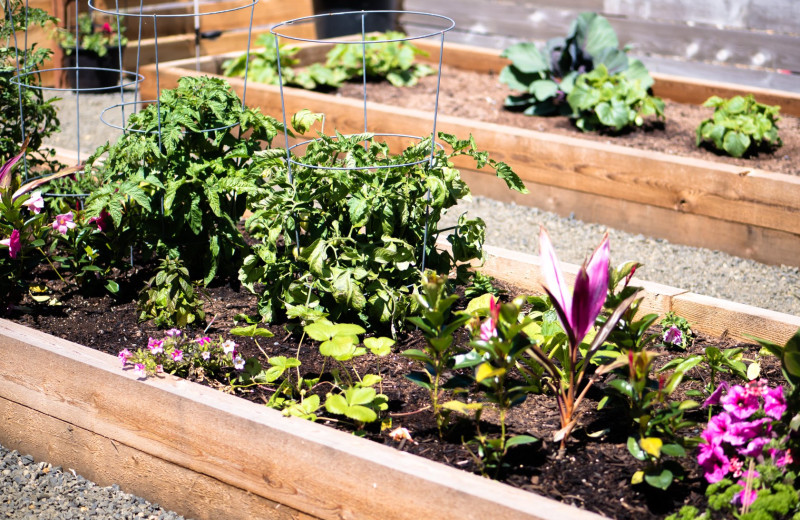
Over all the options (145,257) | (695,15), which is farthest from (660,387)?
(695,15)

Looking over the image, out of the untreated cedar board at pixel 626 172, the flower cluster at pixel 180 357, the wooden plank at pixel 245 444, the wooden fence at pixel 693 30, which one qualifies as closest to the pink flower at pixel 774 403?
the wooden plank at pixel 245 444

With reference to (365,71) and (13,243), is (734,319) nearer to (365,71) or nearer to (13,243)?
(365,71)

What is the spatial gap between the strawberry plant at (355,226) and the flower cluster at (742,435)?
0.92m

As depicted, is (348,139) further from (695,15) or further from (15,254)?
(695,15)

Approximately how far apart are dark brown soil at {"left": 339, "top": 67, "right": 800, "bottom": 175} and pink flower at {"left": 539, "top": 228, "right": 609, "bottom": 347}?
105 inches

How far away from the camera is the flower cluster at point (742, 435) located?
1.85 meters

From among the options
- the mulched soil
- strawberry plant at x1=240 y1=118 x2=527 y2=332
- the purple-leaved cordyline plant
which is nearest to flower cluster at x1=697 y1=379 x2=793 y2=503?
the mulched soil

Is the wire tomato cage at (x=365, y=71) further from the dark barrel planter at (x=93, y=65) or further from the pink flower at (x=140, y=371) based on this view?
the dark barrel planter at (x=93, y=65)

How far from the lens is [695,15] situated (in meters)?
5.64

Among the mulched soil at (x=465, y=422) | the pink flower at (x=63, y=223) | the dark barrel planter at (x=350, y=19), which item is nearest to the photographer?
the mulched soil at (x=465, y=422)

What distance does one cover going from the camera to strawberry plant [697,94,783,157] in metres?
4.32

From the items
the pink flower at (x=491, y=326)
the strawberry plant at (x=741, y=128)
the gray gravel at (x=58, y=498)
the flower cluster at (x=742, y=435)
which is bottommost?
the gray gravel at (x=58, y=498)

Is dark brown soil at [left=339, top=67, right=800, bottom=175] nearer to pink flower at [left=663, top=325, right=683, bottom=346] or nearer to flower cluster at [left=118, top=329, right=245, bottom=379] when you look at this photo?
pink flower at [left=663, top=325, right=683, bottom=346]

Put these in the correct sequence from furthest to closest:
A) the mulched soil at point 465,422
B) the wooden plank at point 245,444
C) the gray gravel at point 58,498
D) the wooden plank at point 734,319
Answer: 1. the wooden plank at point 734,319
2. the gray gravel at point 58,498
3. the mulched soil at point 465,422
4. the wooden plank at point 245,444
